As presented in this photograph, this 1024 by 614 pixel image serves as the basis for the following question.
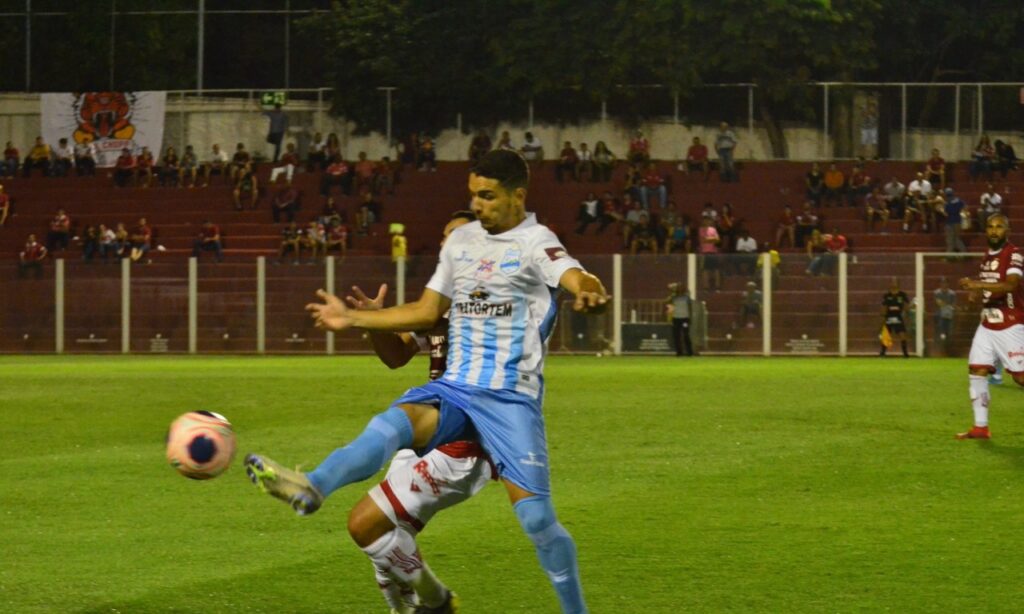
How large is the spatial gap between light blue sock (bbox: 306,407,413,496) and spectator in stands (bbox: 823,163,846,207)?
36674 mm

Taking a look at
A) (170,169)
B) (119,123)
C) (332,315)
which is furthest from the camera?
(119,123)

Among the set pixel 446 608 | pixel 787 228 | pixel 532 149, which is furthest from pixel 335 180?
pixel 446 608

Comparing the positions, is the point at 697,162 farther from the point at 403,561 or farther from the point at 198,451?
the point at 198,451

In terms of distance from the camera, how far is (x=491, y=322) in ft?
22.5

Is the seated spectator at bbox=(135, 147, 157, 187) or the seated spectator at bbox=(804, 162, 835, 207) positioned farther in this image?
the seated spectator at bbox=(135, 147, 157, 187)

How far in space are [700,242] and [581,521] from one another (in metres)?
29.5

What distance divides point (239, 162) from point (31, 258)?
25.3 ft

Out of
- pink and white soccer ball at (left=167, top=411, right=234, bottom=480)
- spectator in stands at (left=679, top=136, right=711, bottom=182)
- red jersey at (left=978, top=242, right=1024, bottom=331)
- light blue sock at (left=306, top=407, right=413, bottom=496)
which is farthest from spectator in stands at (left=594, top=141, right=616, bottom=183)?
pink and white soccer ball at (left=167, top=411, right=234, bottom=480)

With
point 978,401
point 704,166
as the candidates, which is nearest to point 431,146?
point 704,166

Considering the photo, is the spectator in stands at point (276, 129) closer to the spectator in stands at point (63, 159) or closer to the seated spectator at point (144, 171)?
the seated spectator at point (144, 171)

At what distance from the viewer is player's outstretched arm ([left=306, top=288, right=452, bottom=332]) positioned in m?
6.75

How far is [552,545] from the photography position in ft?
21.6

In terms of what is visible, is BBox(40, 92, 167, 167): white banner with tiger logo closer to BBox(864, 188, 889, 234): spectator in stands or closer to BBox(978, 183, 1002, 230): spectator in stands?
BBox(864, 188, 889, 234): spectator in stands

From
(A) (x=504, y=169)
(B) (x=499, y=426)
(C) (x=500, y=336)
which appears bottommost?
(B) (x=499, y=426)
